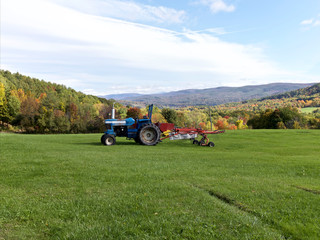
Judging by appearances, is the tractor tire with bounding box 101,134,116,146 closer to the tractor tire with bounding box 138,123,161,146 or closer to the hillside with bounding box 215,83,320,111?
the tractor tire with bounding box 138,123,161,146

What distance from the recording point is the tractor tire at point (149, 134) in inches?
640

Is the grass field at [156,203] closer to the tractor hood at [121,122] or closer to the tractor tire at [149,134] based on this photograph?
the tractor tire at [149,134]

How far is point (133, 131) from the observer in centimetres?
1666

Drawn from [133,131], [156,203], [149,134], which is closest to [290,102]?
[149,134]

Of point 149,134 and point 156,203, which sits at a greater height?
point 149,134

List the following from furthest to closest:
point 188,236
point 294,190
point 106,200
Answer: point 294,190 → point 106,200 → point 188,236

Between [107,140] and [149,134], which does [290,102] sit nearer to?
[149,134]

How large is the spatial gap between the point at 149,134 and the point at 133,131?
110cm

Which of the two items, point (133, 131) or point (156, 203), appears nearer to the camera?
point (156, 203)

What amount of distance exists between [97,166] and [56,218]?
4.43 metres

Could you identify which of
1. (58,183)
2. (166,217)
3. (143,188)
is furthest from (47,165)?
(166,217)

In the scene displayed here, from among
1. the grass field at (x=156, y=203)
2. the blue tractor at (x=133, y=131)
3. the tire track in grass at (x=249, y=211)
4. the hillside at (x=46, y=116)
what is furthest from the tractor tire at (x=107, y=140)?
the hillside at (x=46, y=116)

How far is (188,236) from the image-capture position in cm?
373

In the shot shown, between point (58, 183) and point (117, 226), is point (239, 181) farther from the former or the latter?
point (58, 183)
